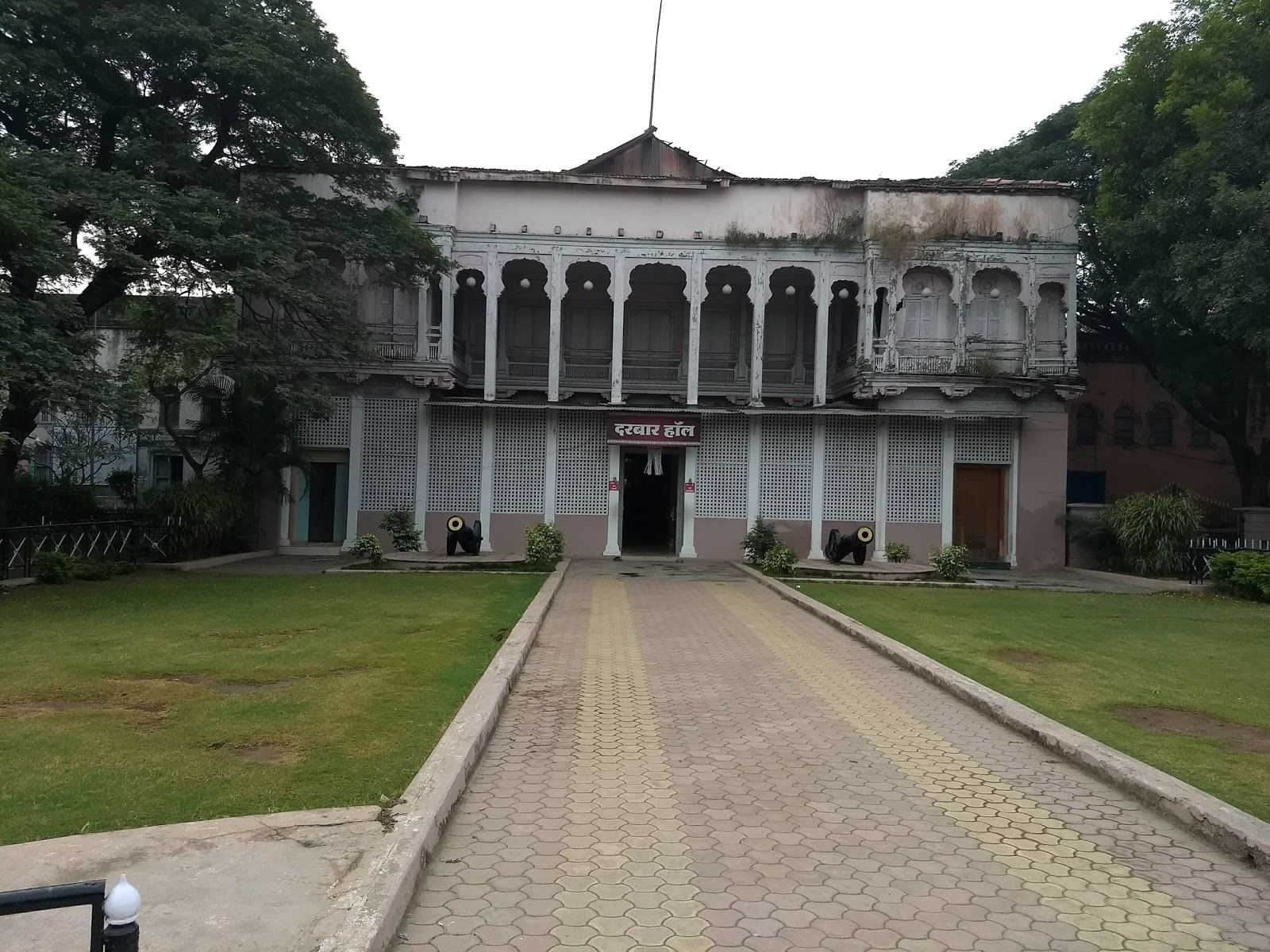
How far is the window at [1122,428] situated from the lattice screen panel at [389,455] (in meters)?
22.3

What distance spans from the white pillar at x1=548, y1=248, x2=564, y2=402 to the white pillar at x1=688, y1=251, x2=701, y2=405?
3061 mm

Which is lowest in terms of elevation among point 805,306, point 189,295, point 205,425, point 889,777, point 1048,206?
point 889,777

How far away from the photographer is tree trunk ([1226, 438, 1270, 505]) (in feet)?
79.0

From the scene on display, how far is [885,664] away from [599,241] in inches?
574

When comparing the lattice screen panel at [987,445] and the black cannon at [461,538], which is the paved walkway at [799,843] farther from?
the lattice screen panel at [987,445]

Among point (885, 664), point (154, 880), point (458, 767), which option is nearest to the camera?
point (154, 880)

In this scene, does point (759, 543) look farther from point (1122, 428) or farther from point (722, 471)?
point (1122, 428)

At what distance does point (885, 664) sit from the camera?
9.23 meters

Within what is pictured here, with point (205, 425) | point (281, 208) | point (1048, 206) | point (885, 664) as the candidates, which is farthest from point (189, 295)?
point (1048, 206)

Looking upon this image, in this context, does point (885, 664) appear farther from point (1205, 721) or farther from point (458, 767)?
point (458, 767)

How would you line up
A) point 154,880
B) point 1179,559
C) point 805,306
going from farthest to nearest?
1. point 805,306
2. point 1179,559
3. point 154,880

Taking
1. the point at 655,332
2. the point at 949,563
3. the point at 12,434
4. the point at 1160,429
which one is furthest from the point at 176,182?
the point at 1160,429

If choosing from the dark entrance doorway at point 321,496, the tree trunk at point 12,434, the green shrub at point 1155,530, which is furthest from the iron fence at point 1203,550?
the tree trunk at point 12,434

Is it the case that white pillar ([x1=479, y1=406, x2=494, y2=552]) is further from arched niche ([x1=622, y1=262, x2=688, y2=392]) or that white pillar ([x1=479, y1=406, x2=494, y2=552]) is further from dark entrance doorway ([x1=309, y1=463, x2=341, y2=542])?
arched niche ([x1=622, y1=262, x2=688, y2=392])
